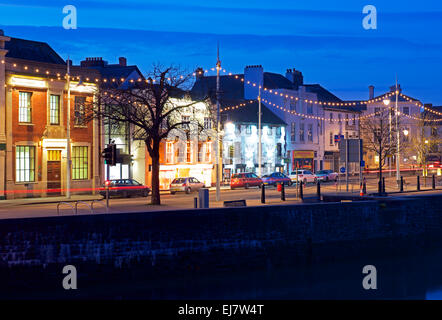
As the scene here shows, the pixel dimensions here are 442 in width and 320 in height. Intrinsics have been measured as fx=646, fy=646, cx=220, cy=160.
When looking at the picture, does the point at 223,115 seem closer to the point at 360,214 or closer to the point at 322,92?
the point at 322,92

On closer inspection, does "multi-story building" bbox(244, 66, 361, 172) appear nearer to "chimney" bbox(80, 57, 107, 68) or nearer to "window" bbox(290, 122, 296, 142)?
"window" bbox(290, 122, 296, 142)

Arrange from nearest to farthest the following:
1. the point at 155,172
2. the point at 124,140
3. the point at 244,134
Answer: the point at 155,172 → the point at 124,140 → the point at 244,134

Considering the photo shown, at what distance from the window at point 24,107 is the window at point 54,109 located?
155 centimetres

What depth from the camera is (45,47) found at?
1919 inches

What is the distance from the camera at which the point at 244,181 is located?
179 feet

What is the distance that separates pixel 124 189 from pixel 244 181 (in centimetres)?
1335

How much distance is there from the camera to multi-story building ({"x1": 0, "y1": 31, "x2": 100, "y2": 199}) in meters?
41.8

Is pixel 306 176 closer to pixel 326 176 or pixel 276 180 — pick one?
pixel 326 176

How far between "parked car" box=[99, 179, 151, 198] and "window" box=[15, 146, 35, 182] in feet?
15.9

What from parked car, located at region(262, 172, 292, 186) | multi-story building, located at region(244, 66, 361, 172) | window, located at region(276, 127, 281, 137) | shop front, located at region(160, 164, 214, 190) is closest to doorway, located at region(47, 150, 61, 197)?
shop front, located at region(160, 164, 214, 190)

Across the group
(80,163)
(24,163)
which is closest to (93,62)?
(80,163)

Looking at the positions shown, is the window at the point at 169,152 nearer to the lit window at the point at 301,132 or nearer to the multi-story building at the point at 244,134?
the multi-story building at the point at 244,134

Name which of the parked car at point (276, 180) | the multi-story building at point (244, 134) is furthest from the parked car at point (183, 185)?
the multi-story building at point (244, 134)

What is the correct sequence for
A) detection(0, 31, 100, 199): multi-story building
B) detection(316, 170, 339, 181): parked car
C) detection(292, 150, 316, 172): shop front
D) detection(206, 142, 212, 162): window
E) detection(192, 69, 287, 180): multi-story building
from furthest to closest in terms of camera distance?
1. detection(292, 150, 316, 172): shop front
2. detection(192, 69, 287, 180): multi-story building
3. detection(316, 170, 339, 181): parked car
4. detection(206, 142, 212, 162): window
5. detection(0, 31, 100, 199): multi-story building
